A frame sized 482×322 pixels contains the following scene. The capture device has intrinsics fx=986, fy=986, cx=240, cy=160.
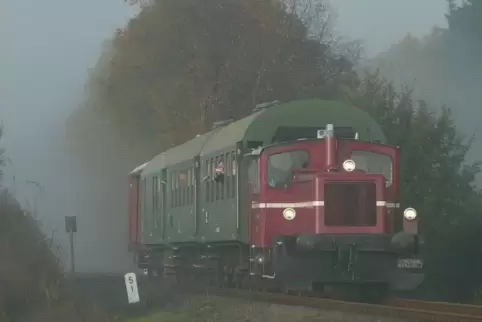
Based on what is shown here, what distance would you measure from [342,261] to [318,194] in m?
1.14

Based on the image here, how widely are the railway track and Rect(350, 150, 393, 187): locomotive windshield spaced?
7.21 ft

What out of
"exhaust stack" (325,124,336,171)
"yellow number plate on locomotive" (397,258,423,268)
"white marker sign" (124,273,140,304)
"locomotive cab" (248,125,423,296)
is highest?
"exhaust stack" (325,124,336,171)

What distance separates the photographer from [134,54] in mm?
39344

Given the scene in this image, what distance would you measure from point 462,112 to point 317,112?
32119 millimetres

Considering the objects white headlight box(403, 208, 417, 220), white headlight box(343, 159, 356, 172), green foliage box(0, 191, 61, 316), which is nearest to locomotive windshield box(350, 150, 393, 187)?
white headlight box(343, 159, 356, 172)

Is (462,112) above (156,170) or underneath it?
above

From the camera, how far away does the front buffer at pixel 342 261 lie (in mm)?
15688

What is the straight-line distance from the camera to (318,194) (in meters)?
15.9

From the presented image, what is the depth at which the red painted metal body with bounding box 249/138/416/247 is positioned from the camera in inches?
627

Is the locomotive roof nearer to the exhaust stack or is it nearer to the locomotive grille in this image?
the exhaust stack

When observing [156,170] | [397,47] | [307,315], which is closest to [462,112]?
[397,47]

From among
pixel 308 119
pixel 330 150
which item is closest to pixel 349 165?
pixel 330 150

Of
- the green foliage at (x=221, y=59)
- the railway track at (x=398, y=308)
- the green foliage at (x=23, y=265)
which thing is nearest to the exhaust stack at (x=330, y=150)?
the railway track at (x=398, y=308)

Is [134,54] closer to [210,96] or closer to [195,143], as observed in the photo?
[210,96]
